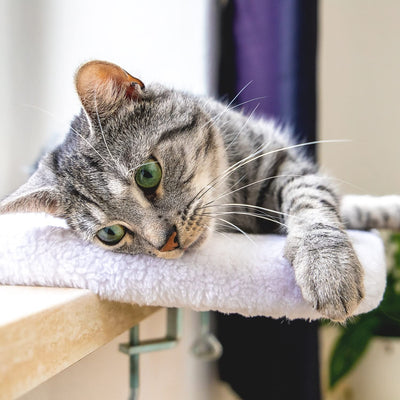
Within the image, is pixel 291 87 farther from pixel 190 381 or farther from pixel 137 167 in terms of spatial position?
pixel 190 381

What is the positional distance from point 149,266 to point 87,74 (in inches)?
12.7

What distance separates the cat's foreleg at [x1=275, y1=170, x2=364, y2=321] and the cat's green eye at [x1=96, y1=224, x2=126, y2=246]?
0.89ft

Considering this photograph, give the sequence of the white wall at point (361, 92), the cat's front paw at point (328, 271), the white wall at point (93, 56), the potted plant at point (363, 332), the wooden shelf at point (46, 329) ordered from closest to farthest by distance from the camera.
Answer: the wooden shelf at point (46, 329) → the cat's front paw at point (328, 271) → the white wall at point (93, 56) → the potted plant at point (363, 332) → the white wall at point (361, 92)

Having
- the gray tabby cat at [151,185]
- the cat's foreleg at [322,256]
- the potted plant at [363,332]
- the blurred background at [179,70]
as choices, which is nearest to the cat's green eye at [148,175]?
the gray tabby cat at [151,185]

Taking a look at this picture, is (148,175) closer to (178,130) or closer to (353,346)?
(178,130)

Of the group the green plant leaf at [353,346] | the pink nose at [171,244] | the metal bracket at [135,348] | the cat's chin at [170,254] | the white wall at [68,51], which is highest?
the white wall at [68,51]

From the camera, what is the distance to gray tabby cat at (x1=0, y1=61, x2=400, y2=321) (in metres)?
0.74

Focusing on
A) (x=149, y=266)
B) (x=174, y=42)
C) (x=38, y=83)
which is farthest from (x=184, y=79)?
(x=149, y=266)

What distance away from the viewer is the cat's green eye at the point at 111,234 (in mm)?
778

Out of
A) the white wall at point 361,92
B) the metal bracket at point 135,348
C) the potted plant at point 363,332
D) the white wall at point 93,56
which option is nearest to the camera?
the metal bracket at point 135,348

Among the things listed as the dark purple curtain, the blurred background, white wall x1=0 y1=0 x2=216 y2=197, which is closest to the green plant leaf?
the blurred background

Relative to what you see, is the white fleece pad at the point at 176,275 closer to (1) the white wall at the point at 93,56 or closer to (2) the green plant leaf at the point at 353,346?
(1) the white wall at the point at 93,56

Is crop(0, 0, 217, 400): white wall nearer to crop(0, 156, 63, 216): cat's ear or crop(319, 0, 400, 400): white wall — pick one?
crop(0, 156, 63, 216): cat's ear

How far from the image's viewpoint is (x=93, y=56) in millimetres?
1128
